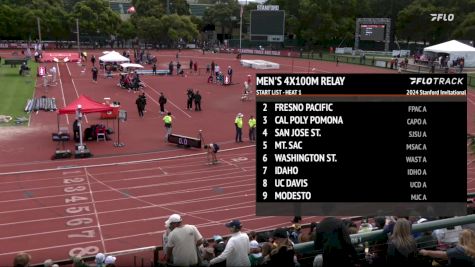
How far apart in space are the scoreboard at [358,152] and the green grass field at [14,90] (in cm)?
2433

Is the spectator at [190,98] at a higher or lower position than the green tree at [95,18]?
lower

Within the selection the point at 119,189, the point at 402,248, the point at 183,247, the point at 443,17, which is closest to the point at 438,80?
the point at 402,248

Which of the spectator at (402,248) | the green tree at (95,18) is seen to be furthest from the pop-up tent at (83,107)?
the green tree at (95,18)

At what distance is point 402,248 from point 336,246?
2.44ft

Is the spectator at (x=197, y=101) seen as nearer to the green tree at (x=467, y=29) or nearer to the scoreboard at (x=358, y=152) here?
the scoreboard at (x=358, y=152)

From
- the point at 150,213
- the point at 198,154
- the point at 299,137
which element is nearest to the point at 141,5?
the point at 198,154

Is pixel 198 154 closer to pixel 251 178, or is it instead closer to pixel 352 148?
pixel 251 178

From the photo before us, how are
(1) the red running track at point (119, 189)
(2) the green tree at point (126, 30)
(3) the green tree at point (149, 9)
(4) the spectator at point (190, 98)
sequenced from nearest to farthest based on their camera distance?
(1) the red running track at point (119, 189)
(4) the spectator at point (190, 98)
(2) the green tree at point (126, 30)
(3) the green tree at point (149, 9)

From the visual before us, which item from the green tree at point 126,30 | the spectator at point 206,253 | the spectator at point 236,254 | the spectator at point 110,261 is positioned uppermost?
the green tree at point 126,30

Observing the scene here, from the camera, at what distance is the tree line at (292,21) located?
80.3 meters

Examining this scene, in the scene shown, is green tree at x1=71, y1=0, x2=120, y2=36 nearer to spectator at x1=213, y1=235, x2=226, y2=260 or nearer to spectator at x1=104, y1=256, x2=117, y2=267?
spectator at x1=213, y1=235, x2=226, y2=260

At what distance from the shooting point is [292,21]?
8881 cm

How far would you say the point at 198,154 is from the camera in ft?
79.0

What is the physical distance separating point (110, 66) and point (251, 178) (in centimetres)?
3628
